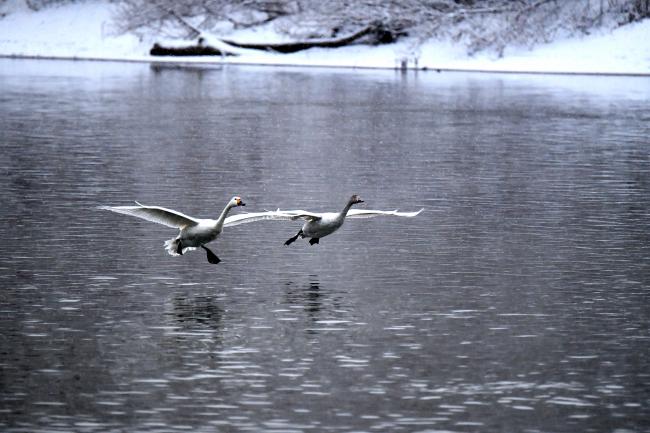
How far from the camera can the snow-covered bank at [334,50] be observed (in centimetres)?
6475

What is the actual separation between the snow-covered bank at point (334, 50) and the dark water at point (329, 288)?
2912 centimetres

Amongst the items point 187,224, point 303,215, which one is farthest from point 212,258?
point 303,215

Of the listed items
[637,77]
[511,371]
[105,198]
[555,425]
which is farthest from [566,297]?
[637,77]

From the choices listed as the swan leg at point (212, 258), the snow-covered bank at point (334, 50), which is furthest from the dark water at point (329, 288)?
the snow-covered bank at point (334, 50)

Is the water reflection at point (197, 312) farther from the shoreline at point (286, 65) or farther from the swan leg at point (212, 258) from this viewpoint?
the shoreline at point (286, 65)

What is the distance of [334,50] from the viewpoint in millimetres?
72938

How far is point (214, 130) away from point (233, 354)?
24.3 meters

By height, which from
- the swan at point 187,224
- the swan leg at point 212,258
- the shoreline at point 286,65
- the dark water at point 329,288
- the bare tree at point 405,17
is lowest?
the dark water at point 329,288

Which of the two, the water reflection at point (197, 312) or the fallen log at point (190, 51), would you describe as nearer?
the water reflection at point (197, 312)

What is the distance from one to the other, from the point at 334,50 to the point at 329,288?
56.9 meters

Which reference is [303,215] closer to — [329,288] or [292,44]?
[329,288]

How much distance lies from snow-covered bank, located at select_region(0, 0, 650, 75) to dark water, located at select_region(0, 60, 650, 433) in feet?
95.5

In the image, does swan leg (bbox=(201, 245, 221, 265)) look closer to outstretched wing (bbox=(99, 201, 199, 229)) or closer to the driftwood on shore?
outstretched wing (bbox=(99, 201, 199, 229))

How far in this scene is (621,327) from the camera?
1485 cm
